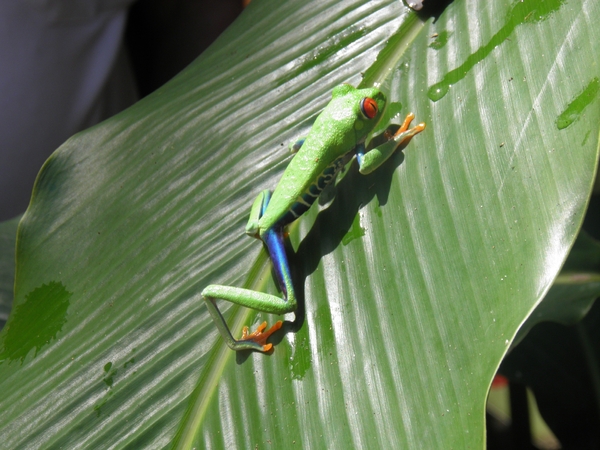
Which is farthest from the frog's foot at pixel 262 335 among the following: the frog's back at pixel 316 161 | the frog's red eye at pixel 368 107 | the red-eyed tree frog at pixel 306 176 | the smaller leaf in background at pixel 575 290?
the smaller leaf in background at pixel 575 290

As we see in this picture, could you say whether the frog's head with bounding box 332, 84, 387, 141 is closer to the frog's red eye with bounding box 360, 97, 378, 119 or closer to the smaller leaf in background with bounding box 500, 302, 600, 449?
the frog's red eye with bounding box 360, 97, 378, 119

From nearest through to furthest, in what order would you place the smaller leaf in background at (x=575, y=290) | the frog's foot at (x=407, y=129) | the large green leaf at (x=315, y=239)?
the large green leaf at (x=315, y=239)
the frog's foot at (x=407, y=129)
the smaller leaf in background at (x=575, y=290)

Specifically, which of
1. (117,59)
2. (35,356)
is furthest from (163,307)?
(117,59)

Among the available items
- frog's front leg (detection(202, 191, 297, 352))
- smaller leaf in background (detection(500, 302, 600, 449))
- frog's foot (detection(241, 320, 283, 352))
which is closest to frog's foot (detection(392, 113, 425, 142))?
frog's front leg (detection(202, 191, 297, 352))

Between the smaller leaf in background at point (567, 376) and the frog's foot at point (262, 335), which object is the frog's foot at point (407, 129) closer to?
the frog's foot at point (262, 335)

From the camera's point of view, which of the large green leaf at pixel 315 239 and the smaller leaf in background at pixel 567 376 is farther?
the smaller leaf in background at pixel 567 376

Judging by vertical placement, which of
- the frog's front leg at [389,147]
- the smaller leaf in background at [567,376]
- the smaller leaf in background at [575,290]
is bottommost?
the smaller leaf in background at [567,376]

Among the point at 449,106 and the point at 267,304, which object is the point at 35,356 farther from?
the point at 449,106
